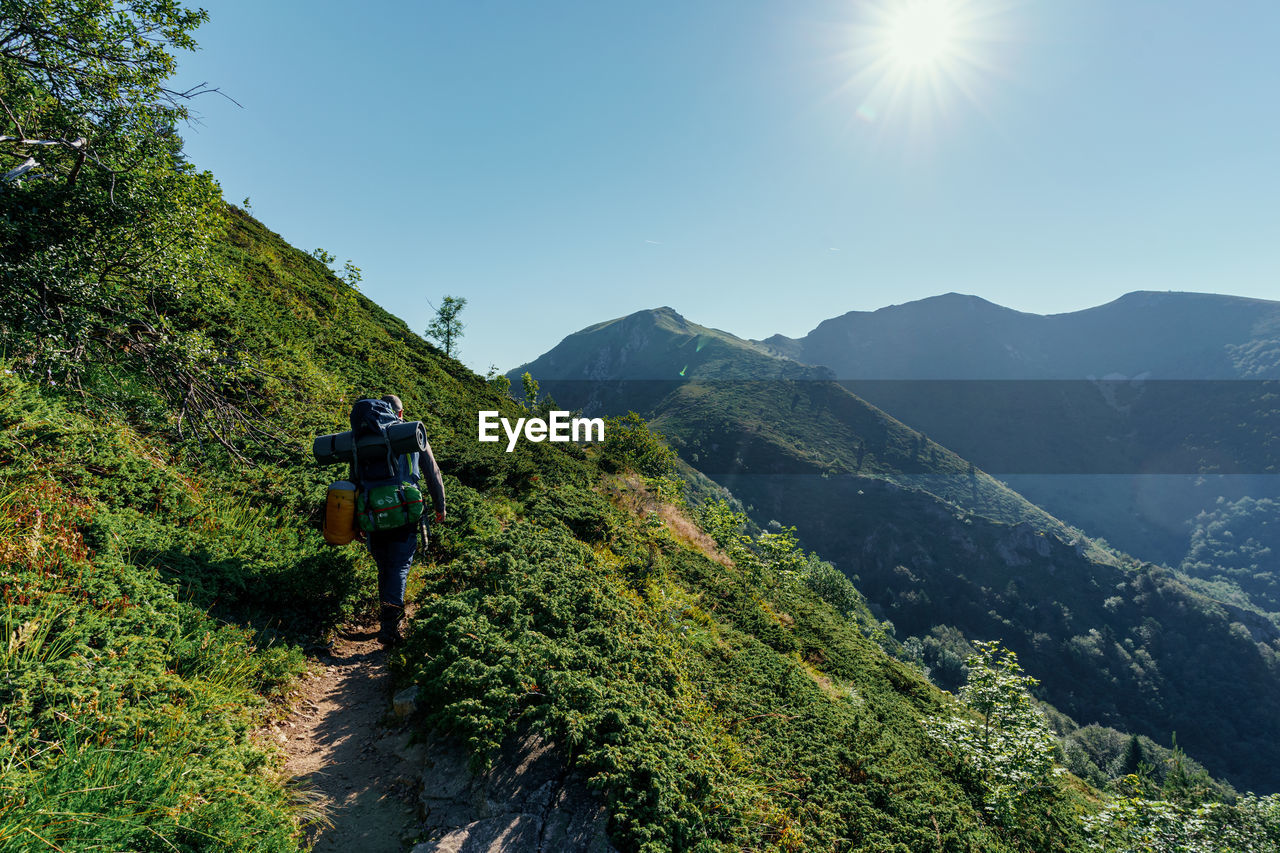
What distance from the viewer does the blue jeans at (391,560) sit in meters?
5.24

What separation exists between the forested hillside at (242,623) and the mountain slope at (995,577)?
105921mm

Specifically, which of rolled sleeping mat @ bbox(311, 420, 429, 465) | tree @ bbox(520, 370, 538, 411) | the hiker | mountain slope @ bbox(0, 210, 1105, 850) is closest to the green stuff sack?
the hiker

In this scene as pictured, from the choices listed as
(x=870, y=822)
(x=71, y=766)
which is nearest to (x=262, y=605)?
(x=71, y=766)

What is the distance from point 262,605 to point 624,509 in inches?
293

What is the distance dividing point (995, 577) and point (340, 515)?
12685 centimetres

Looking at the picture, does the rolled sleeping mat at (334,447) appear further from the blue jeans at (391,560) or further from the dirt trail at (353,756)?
the dirt trail at (353,756)

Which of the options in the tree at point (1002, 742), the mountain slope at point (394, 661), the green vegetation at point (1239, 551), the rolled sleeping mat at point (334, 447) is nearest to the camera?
the mountain slope at point (394, 661)

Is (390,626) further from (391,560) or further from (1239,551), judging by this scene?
(1239,551)

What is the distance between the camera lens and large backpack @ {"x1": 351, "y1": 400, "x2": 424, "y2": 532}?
509 centimetres

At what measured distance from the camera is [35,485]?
3824mm

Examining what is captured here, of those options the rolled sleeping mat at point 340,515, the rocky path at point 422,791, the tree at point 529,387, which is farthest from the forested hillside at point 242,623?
the tree at point 529,387

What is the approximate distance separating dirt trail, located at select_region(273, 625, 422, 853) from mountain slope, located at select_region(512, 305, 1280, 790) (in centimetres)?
11079

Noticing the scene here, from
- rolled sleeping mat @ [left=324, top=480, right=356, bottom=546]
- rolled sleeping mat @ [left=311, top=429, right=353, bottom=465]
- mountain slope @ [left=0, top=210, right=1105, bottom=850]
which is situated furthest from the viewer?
rolled sleeping mat @ [left=311, top=429, right=353, bottom=465]

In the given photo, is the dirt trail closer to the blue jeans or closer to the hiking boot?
the hiking boot
